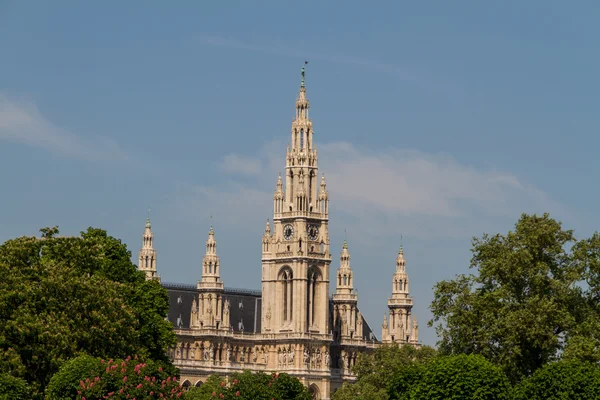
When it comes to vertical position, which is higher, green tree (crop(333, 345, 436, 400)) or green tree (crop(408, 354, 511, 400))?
green tree (crop(333, 345, 436, 400))

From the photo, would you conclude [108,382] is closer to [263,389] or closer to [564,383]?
[263,389]

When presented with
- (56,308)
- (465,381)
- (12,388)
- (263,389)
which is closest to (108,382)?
(12,388)

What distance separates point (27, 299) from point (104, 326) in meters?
4.61

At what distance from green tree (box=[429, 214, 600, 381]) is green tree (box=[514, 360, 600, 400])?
8487 millimetres

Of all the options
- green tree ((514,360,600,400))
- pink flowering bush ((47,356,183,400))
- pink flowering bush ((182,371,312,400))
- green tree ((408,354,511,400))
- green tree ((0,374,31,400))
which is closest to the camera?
green tree ((514,360,600,400))

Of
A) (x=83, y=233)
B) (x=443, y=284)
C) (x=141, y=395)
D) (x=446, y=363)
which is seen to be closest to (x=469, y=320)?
(x=443, y=284)

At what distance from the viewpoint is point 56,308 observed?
10300 centimetres

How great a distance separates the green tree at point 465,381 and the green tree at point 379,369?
1926 inches

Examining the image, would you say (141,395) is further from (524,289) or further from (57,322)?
(524,289)

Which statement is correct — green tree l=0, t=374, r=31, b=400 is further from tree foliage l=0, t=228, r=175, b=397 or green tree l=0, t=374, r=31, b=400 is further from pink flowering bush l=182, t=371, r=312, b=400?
pink flowering bush l=182, t=371, r=312, b=400

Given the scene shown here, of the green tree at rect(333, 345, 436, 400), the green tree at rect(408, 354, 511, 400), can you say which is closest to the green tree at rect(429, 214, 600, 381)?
the green tree at rect(408, 354, 511, 400)

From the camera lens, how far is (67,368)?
92750 millimetres

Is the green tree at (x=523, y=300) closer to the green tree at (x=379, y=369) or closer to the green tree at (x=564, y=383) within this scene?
the green tree at (x=564, y=383)

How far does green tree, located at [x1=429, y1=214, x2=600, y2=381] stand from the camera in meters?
97.9
